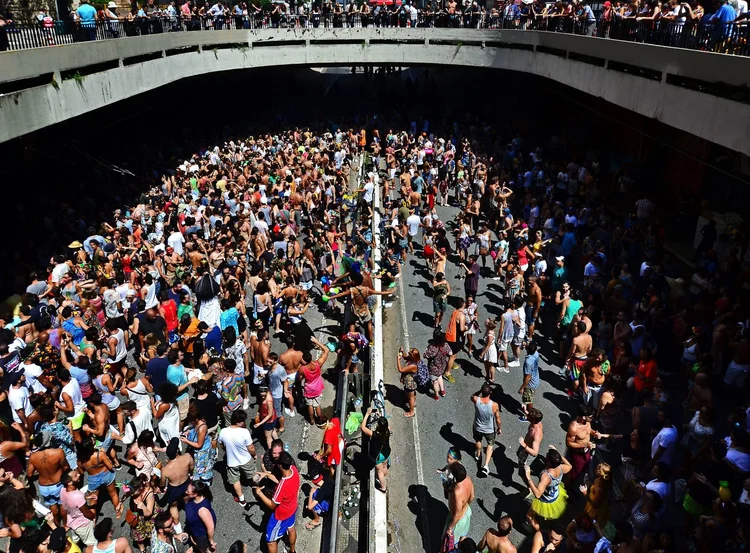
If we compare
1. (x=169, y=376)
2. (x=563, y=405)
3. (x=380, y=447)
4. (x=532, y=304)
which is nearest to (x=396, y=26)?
(x=532, y=304)

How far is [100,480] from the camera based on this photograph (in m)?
6.89

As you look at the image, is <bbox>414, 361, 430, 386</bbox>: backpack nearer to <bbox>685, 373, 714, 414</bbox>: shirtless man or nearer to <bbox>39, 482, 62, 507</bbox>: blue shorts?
<bbox>685, 373, 714, 414</bbox>: shirtless man

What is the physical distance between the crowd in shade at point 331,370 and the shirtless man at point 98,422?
4cm

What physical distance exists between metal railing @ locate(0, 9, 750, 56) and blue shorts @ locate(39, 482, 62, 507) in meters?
9.06

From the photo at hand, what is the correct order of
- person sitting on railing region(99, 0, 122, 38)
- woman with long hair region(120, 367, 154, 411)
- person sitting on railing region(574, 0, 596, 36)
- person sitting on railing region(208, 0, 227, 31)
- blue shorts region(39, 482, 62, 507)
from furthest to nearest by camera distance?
1. person sitting on railing region(208, 0, 227, 31)
2. person sitting on railing region(574, 0, 596, 36)
3. person sitting on railing region(99, 0, 122, 38)
4. woman with long hair region(120, 367, 154, 411)
5. blue shorts region(39, 482, 62, 507)

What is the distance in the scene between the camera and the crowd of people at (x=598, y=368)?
6.24 meters

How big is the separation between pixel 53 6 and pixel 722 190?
18614 millimetres

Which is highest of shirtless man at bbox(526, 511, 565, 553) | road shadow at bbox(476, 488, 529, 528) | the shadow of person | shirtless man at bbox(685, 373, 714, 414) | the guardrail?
the guardrail

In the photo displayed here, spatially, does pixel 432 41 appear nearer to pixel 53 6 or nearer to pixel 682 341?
pixel 53 6

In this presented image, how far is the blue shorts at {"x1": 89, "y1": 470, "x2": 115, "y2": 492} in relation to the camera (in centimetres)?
687

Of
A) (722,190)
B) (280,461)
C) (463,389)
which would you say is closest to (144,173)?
(463,389)

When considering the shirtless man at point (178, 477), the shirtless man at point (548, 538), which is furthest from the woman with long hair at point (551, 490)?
the shirtless man at point (178, 477)

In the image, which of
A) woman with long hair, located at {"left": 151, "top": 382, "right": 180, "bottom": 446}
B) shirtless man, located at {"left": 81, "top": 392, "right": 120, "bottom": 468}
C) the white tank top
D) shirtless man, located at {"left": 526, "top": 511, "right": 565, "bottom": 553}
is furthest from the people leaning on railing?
shirtless man, located at {"left": 526, "top": 511, "right": 565, "bottom": 553}

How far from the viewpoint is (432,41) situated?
2731cm
